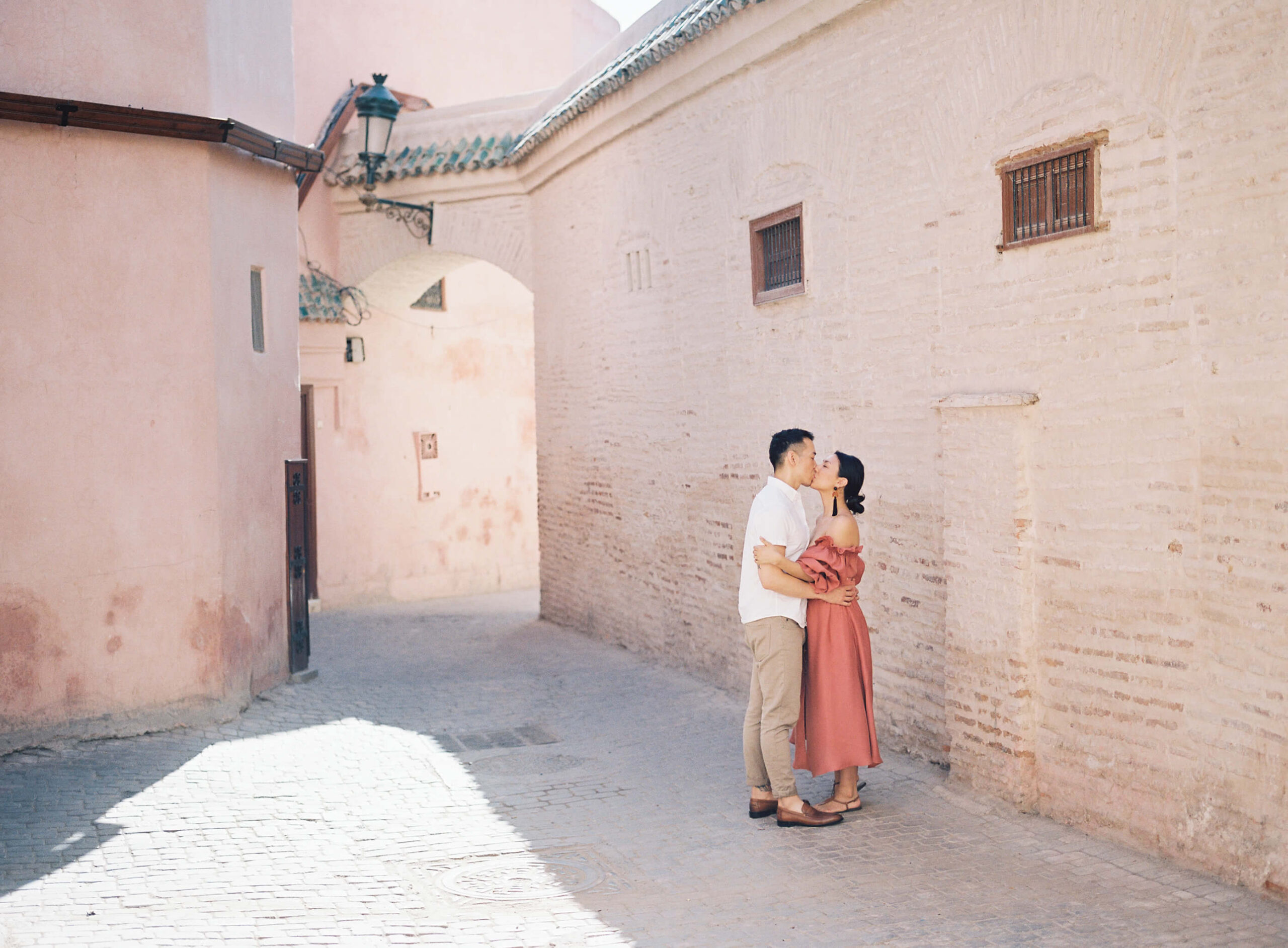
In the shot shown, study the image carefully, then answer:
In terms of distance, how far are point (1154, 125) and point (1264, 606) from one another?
6.36 ft

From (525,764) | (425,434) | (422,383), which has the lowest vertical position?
(525,764)

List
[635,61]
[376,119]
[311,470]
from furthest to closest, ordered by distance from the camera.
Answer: [311,470] < [376,119] < [635,61]

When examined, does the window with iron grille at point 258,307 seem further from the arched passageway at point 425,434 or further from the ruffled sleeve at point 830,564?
the ruffled sleeve at point 830,564

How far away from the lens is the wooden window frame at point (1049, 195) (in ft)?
17.2

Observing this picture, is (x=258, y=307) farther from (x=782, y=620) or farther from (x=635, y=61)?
(x=782, y=620)

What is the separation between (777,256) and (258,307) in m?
3.75

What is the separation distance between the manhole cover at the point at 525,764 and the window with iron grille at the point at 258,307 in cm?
353

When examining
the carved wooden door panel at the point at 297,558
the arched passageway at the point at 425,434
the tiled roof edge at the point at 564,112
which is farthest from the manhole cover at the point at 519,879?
the arched passageway at the point at 425,434

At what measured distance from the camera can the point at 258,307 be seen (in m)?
8.87

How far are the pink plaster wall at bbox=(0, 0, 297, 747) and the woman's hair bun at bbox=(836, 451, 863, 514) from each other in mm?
4347

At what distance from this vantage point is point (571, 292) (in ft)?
38.1

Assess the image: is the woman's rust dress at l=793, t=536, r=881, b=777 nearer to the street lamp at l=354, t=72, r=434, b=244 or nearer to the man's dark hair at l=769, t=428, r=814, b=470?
the man's dark hair at l=769, t=428, r=814, b=470

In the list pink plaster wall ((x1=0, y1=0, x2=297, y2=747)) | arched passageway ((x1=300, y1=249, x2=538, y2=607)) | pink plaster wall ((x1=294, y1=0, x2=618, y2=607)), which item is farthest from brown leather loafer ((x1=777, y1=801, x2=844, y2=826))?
pink plaster wall ((x1=294, y1=0, x2=618, y2=607))

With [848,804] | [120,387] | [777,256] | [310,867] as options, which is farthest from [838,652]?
[120,387]
